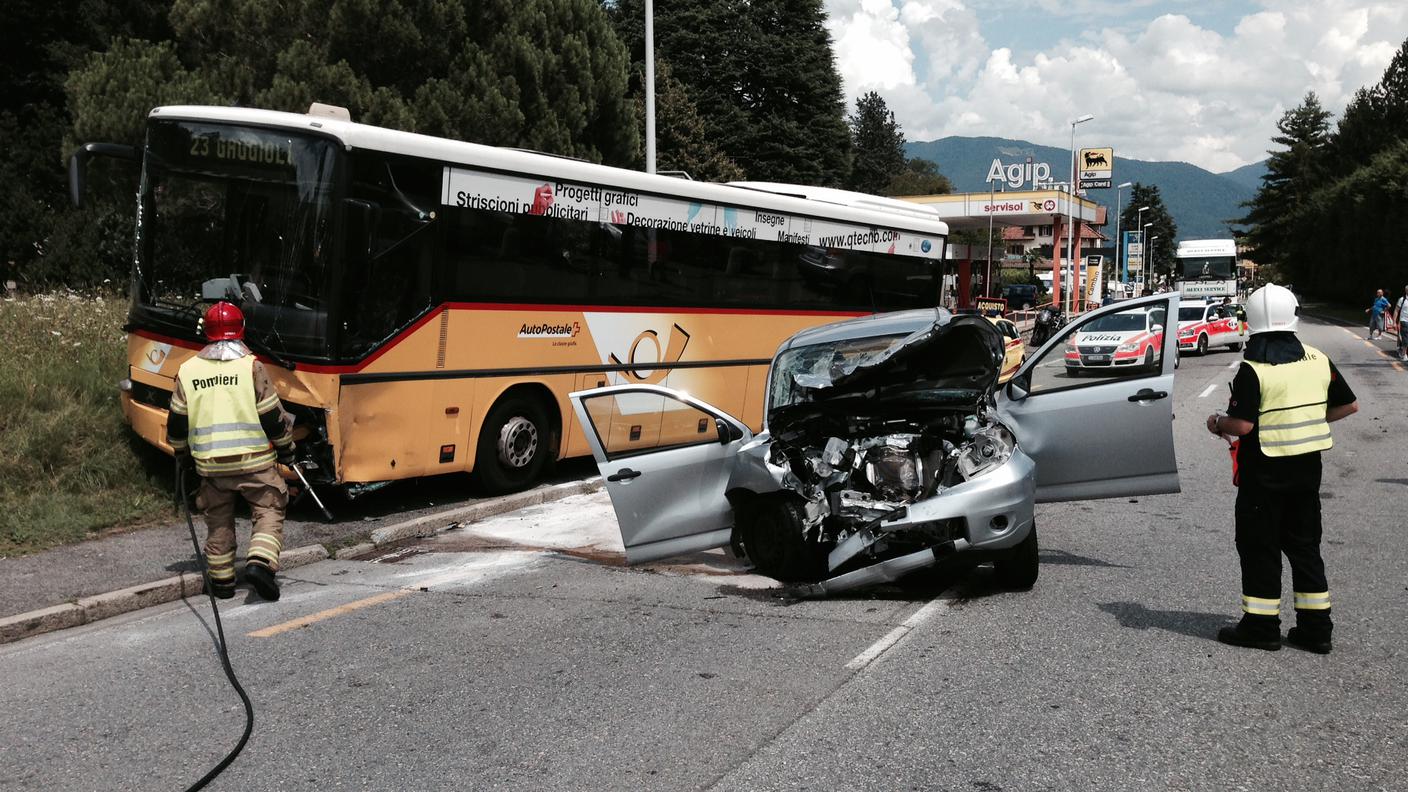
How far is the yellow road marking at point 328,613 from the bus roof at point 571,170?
371 centimetres

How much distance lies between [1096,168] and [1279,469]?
8377 cm

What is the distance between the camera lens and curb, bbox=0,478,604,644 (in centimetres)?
650

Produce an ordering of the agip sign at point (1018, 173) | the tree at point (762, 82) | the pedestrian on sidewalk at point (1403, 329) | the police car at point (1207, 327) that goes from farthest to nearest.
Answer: the agip sign at point (1018, 173), the tree at point (762, 82), the police car at point (1207, 327), the pedestrian on sidewalk at point (1403, 329)

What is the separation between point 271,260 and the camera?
30.1 feet

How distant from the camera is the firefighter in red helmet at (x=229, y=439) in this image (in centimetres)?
681

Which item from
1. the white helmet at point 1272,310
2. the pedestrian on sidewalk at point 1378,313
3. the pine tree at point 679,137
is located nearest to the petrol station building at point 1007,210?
the pedestrian on sidewalk at point 1378,313

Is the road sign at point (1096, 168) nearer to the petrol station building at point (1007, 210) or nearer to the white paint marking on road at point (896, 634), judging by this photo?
the petrol station building at point (1007, 210)

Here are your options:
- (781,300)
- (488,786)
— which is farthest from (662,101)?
(488,786)

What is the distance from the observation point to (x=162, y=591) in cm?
714

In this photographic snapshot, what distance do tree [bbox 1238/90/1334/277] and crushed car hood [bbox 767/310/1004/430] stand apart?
101733 mm

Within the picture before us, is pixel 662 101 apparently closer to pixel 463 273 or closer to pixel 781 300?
pixel 781 300

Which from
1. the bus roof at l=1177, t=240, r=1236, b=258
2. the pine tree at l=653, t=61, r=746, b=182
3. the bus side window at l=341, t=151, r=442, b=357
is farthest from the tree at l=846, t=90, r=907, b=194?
the bus side window at l=341, t=151, r=442, b=357

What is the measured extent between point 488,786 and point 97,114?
59.0 ft

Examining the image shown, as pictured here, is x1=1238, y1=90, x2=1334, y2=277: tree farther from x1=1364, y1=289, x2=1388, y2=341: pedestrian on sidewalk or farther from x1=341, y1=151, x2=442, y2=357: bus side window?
x1=341, y1=151, x2=442, y2=357: bus side window
